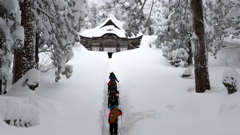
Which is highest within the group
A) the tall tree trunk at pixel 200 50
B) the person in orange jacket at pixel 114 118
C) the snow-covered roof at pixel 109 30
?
the snow-covered roof at pixel 109 30

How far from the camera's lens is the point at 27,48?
6738 mm

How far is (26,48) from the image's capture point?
22.1ft

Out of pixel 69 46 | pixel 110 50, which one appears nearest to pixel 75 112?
pixel 69 46

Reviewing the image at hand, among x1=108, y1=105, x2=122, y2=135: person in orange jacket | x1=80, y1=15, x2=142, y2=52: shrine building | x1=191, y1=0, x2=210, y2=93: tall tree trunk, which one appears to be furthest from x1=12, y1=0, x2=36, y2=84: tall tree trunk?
x1=80, y1=15, x2=142, y2=52: shrine building

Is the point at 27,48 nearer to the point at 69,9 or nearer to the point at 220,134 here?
the point at 69,9

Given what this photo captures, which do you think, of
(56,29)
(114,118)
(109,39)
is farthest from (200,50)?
(109,39)

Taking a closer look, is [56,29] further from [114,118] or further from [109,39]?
[109,39]

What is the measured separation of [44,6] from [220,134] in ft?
24.8

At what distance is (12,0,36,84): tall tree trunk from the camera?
664 centimetres

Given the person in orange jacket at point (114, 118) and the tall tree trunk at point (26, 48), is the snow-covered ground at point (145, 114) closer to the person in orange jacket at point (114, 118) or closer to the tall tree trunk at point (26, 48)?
the person in orange jacket at point (114, 118)

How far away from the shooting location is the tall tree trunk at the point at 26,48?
664 cm

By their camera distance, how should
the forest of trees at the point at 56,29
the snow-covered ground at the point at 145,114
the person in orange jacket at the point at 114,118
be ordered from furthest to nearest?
1. the person in orange jacket at the point at 114,118
2. the forest of trees at the point at 56,29
3. the snow-covered ground at the point at 145,114

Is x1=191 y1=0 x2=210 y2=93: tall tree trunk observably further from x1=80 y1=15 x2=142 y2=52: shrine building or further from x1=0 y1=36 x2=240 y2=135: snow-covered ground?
x1=80 y1=15 x2=142 y2=52: shrine building

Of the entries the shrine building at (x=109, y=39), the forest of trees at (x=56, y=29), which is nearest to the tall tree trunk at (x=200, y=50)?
the forest of trees at (x=56, y=29)
